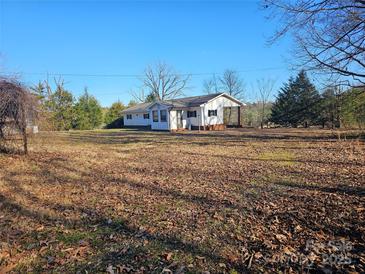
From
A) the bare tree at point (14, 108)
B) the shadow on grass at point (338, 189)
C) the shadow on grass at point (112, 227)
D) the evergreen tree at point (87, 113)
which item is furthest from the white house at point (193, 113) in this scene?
the shadow on grass at point (112, 227)

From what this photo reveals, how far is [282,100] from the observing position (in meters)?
27.0

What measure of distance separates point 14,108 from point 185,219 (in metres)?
8.12

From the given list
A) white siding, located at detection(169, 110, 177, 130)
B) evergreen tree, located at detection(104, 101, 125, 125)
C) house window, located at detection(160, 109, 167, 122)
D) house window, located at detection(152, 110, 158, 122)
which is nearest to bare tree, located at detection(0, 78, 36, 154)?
white siding, located at detection(169, 110, 177, 130)

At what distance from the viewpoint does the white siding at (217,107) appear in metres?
24.1

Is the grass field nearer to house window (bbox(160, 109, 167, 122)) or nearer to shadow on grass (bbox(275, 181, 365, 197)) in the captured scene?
shadow on grass (bbox(275, 181, 365, 197))

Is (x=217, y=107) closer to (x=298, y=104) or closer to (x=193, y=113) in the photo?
(x=193, y=113)

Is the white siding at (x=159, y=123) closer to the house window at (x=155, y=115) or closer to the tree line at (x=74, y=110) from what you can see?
the house window at (x=155, y=115)

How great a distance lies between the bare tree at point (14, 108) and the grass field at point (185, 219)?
8.06 feet

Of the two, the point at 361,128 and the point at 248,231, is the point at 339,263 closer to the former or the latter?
the point at 248,231

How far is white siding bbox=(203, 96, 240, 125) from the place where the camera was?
24091 millimetres

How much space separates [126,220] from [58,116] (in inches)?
1137

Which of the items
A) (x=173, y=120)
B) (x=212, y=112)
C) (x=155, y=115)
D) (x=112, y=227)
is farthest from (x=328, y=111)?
(x=112, y=227)

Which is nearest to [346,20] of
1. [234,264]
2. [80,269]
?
[234,264]

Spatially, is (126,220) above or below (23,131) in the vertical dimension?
below
